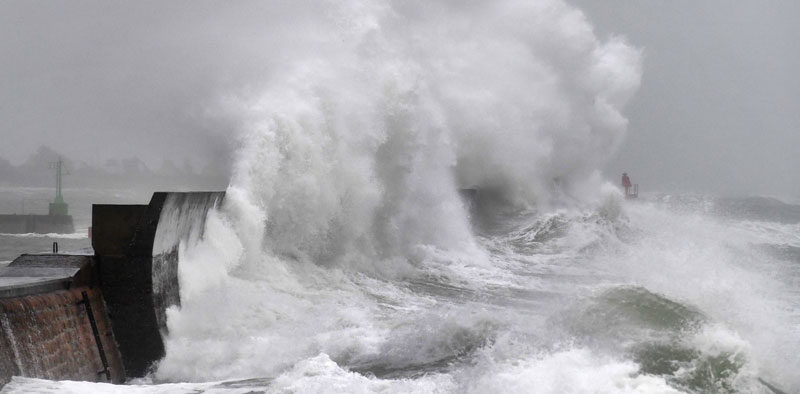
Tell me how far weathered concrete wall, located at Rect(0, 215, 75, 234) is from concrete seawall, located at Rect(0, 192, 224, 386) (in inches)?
1082

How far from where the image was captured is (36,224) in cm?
3372

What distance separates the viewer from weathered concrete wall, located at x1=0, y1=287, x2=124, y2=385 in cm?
601

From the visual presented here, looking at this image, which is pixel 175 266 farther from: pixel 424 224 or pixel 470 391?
pixel 424 224

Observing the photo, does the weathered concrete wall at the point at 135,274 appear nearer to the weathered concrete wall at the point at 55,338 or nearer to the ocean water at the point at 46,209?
the weathered concrete wall at the point at 55,338

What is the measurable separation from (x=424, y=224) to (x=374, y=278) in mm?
A: 4467

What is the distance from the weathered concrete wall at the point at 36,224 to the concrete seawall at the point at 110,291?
27.5 m

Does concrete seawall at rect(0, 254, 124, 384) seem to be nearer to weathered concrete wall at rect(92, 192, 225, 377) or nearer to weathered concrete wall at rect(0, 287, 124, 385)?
weathered concrete wall at rect(0, 287, 124, 385)

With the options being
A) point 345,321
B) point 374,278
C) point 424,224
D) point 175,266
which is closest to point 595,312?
point 345,321

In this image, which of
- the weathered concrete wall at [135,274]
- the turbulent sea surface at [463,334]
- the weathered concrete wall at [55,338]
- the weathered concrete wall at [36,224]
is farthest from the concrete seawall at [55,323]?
the weathered concrete wall at [36,224]

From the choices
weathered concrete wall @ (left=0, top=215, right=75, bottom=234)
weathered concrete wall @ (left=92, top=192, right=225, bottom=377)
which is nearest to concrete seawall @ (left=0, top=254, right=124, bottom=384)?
weathered concrete wall @ (left=92, top=192, right=225, bottom=377)

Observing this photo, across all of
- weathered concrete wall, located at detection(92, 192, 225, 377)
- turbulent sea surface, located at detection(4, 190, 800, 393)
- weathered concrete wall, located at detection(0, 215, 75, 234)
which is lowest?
turbulent sea surface, located at detection(4, 190, 800, 393)

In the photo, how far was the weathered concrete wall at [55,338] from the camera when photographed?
6.01 metres

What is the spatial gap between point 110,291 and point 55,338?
3.85 feet

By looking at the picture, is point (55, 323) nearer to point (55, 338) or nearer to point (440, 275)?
point (55, 338)
